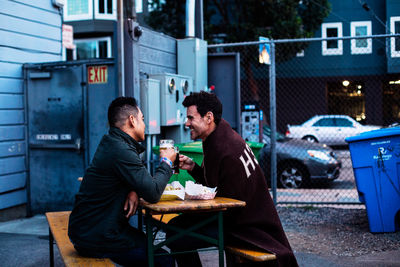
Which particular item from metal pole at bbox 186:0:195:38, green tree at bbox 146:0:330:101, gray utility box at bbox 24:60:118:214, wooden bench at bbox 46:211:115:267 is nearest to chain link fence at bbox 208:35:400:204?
green tree at bbox 146:0:330:101

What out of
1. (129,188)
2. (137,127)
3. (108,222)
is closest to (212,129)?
(137,127)

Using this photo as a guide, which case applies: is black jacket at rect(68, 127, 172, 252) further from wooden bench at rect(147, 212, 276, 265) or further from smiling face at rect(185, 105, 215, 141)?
wooden bench at rect(147, 212, 276, 265)

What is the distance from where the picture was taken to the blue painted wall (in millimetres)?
7117

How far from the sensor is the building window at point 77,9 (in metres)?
20.9

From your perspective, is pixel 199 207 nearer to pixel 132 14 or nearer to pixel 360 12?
pixel 132 14

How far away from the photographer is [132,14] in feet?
21.0

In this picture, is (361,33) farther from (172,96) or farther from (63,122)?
(63,122)

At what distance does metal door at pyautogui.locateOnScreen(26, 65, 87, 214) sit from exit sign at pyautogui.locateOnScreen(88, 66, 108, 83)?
15 centimetres

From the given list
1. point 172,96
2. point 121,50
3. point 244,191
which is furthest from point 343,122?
point 244,191

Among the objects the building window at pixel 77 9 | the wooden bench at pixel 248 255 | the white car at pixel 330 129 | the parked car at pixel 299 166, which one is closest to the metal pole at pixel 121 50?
the wooden bench at pixel 248 255

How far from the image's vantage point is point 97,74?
6.88 m

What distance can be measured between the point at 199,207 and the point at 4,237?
399 cm

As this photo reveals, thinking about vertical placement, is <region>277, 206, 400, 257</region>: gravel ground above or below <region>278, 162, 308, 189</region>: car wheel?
below

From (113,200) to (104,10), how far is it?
62.6ft
